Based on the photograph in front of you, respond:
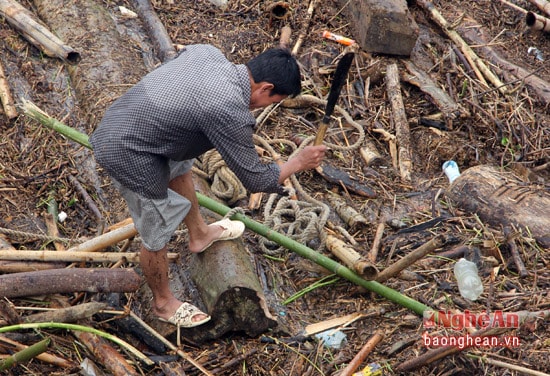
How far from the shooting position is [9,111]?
569cm

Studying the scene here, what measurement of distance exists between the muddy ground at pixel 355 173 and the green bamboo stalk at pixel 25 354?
5.1 inches

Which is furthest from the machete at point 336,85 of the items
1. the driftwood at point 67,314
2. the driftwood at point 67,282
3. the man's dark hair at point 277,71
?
the driftwood at point 67,314

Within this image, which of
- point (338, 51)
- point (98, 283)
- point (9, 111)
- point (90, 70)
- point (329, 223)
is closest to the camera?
Answer: point (98, 283)

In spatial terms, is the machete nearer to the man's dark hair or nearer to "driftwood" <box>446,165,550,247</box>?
the man's dark hair

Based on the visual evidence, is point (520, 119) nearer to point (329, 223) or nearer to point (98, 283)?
point (329, 223)

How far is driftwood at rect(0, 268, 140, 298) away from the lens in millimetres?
3885

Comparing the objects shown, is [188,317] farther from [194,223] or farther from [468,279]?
[468,279]

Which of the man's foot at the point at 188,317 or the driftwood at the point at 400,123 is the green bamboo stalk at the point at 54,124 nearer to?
the man's foot at the point at 188,317

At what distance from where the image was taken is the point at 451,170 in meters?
5.95

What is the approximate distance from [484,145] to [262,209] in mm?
2443

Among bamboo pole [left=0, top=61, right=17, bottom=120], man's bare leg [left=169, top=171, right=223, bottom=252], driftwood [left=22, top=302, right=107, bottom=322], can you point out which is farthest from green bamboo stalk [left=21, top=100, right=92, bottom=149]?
driftwood [left=22, top=302, right=107, bottom=322]

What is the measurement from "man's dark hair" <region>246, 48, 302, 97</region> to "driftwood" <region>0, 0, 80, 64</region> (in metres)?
3.22

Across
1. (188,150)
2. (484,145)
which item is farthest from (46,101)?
(484,145)

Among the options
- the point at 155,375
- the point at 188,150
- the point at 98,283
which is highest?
the point at 188,150
